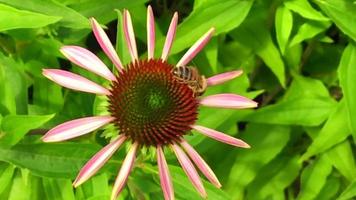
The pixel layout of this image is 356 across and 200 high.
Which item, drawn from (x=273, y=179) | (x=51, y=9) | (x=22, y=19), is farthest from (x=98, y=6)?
(x=273, y=179)

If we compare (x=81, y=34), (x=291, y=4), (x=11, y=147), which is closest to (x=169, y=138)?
(x=11, y=147)

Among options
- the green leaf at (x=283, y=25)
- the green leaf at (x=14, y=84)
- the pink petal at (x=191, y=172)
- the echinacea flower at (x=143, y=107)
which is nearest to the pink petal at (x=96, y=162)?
the echinacea flower at (x=143, y=107)

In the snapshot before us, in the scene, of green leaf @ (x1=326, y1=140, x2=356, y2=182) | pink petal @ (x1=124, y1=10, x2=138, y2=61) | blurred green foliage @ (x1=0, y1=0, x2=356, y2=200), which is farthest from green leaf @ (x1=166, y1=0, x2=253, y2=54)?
green leaf @ (x1=326, y1=140, x2=356, y2=182)

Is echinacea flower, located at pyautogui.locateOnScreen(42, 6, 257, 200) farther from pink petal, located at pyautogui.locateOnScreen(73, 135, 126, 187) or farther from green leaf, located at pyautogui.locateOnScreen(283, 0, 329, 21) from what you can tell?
green leaf, located at pyautogui.locateOnScreen(283, 0, 329, 21)

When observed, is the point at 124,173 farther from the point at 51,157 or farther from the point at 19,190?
the point at 19,190

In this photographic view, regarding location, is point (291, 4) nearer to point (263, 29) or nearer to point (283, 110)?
point (263, 29)
